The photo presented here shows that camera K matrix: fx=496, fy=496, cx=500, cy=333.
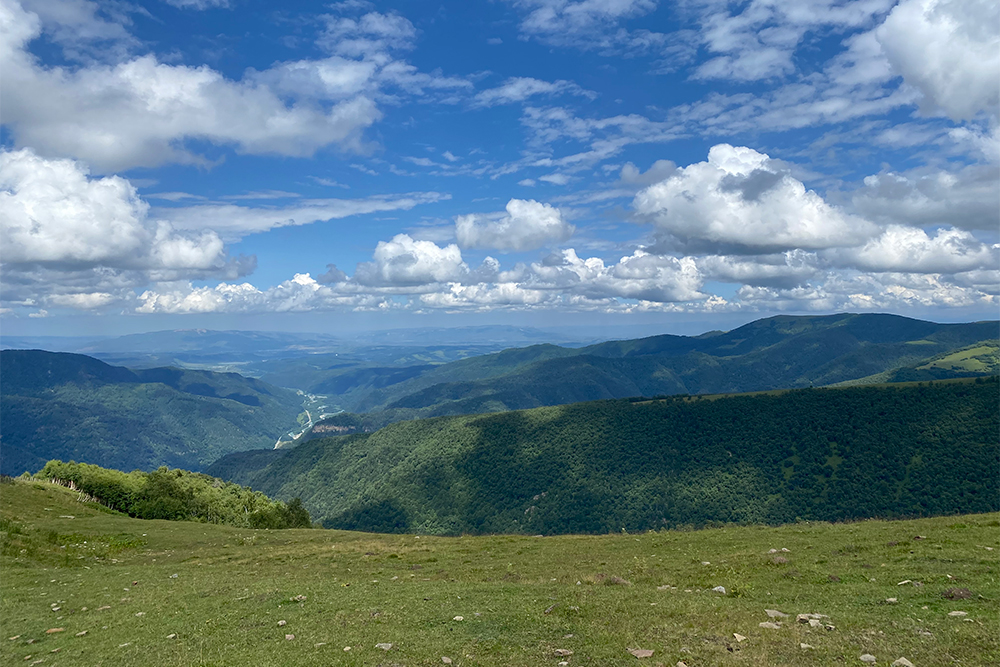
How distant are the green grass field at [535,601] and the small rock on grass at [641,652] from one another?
204mm

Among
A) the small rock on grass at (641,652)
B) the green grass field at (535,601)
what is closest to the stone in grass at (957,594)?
the green grass field at (535,601)

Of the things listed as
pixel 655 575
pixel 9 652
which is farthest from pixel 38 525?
pixel 655 575

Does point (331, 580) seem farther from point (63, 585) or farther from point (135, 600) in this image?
point (63, 585)

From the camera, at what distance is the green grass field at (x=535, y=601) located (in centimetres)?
1395

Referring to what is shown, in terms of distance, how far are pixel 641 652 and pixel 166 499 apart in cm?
8889

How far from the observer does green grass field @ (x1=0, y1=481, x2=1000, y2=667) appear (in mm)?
13953

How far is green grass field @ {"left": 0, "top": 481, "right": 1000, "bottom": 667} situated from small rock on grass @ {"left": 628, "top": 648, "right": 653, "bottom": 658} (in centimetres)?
20

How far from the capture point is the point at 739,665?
12.2m

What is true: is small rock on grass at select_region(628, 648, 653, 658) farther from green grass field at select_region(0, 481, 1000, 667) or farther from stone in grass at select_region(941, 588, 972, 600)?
stone in grass at select_region(941, 588, 972, 600)

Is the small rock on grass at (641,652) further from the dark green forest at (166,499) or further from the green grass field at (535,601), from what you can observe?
the dark green forest at (166,499)

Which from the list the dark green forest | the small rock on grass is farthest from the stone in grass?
the dark green forest

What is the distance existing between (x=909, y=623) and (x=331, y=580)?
2515 centimetres

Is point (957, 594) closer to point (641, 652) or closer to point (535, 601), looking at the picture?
point (641, 652)

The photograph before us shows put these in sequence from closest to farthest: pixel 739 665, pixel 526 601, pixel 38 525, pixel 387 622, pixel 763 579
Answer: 1. pixel 739 665
2. pixel 387 622
3. pixel 526 601
4. pixel 763 579
5. pixel 38 525
